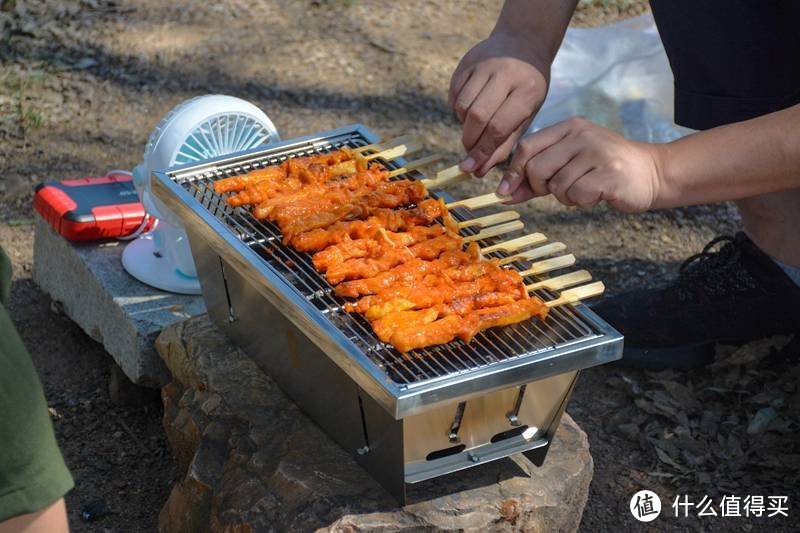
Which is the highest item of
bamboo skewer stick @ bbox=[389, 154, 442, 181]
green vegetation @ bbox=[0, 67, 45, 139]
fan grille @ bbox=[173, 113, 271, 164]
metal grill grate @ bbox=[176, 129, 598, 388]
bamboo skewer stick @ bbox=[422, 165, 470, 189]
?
bamboo skewer stick @ bbox=[422, 165, 470, 189]

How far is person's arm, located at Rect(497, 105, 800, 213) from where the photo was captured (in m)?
2.49

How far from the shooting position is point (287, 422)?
2898 mm

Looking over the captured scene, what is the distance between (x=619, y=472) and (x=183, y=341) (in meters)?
1.47

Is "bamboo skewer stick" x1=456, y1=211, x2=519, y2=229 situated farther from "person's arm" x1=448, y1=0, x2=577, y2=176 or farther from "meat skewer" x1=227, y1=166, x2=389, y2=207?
"meat skewer" x1=227, y1=166, x2=389, y2=207

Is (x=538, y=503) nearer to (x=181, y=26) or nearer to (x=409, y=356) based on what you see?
(x=409, y=356)

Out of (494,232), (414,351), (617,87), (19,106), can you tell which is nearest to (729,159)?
(494,232)

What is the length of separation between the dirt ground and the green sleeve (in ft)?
4.65

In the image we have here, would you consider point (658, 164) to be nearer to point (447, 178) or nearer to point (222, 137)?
point (447, 178)

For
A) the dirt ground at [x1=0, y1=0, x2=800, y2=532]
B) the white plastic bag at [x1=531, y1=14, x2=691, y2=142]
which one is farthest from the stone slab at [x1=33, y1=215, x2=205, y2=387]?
the white plastic bag at [x1=531, y1=14, x2=691, y2=142]

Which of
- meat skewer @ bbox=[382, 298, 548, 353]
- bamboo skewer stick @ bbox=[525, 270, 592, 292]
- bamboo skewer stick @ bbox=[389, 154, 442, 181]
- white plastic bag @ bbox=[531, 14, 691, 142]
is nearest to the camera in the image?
meat skewer @ bbox=[382, 298, 548, 353]

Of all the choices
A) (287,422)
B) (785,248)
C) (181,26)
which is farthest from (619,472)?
(181,26)

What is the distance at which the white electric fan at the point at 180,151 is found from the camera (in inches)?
136

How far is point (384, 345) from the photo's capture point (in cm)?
243

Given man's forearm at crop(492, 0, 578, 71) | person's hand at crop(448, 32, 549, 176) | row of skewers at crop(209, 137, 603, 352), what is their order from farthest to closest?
man's forearm at crop(492, 0, 578, 71) < person's hand at crop(448, 32, 549, 176) < row of skewers at crop(209, 137, 603, 352)
